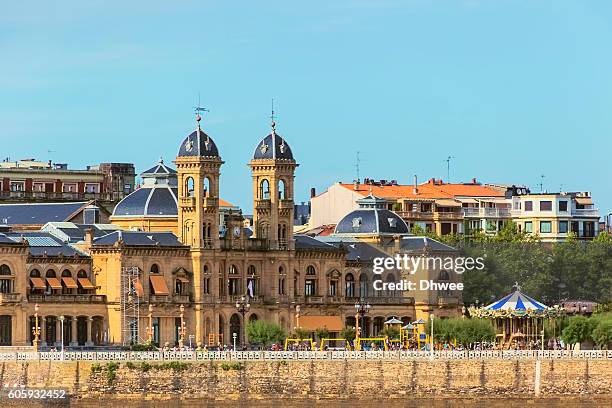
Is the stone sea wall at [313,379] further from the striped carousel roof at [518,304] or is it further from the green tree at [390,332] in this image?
the green tree at [390,332]

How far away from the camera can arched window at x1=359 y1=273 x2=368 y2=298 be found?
162 meters

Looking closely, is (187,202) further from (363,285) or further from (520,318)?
(520,318)

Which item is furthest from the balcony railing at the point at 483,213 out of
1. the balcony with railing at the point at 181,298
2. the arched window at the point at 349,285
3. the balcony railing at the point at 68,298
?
the balcony railing at the point at 68,298

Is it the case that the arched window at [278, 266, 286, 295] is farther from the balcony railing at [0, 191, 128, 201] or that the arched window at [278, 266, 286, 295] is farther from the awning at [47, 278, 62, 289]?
the balcony railing at [0, 191, 128, 201]

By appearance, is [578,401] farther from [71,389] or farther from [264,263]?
[264,263]

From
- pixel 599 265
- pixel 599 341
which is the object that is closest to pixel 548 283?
pixel 599 265

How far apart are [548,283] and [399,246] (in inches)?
527

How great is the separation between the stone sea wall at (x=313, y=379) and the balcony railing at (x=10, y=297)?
16.8 meters

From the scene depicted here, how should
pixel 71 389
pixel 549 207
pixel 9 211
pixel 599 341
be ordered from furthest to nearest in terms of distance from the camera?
pixel 549 207 < pixel 9 211 < pixel 599 341 < pixel 71 389

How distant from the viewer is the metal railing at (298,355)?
127 m

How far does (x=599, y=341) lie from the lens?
13950cm

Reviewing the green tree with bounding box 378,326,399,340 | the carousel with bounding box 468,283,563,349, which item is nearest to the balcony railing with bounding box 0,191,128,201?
the green tree with bounding box 378,326,399,340

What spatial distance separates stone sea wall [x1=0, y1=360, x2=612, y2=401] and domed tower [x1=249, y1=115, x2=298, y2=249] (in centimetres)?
3023

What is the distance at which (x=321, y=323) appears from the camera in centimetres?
15662
